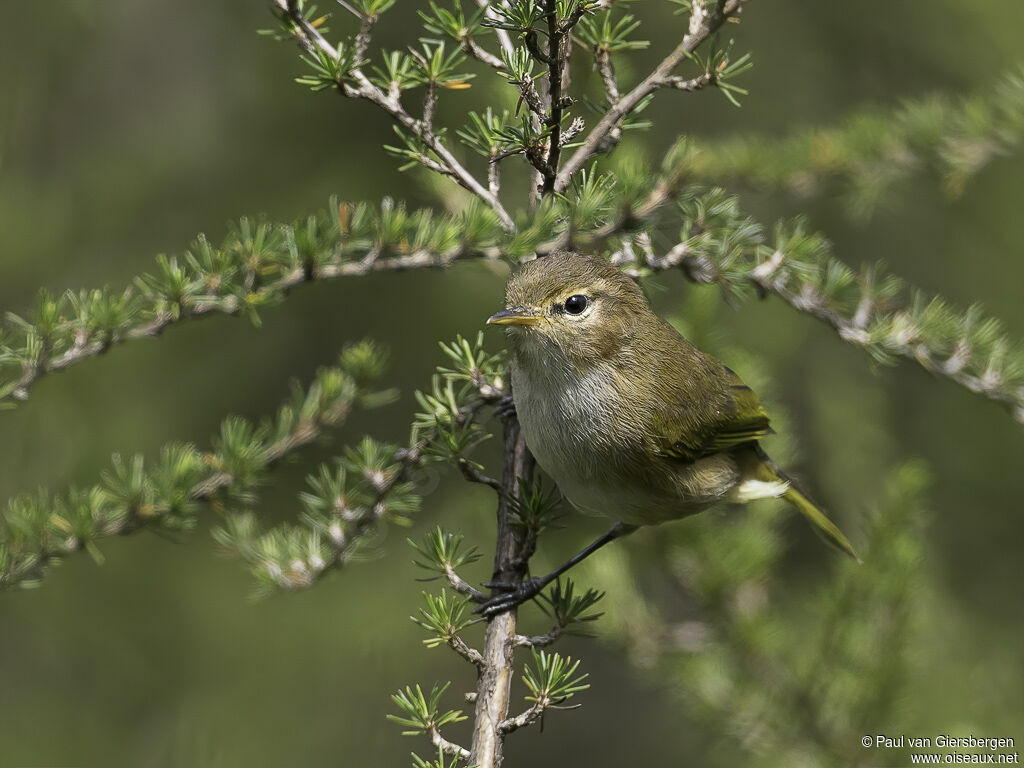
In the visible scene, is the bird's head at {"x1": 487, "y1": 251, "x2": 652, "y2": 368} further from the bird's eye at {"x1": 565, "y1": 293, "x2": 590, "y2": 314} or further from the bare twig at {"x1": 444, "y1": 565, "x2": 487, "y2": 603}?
the bare twig at {"x1": 444, "y1": 565, "x2": 487, "y2": 603}

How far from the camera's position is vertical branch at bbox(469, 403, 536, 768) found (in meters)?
2.20

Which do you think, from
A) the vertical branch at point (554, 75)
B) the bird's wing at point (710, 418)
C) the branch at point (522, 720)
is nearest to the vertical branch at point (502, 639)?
the branch at point (522, 720)

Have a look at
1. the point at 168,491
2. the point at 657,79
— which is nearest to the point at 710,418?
the point at 657,79

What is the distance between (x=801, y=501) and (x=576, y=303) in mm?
1485

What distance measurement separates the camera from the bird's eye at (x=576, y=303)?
2.94m

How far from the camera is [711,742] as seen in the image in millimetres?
4570

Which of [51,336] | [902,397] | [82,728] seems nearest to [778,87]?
[902,397]

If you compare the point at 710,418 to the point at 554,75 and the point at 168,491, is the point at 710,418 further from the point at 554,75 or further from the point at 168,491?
the point at 168,491

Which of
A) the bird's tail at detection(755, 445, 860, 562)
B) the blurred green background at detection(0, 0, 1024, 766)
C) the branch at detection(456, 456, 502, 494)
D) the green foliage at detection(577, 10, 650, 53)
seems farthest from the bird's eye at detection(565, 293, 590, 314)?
the blurred green background at detection(0, 0, 1024, 766)

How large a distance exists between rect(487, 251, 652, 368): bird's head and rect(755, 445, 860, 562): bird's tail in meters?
1.08

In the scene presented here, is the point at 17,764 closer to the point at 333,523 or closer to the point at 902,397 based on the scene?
the point at 333,523

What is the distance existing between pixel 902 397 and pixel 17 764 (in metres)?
5.26

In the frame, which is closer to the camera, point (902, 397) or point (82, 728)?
point (82, 728)

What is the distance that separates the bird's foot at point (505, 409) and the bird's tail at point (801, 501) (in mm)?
1263
